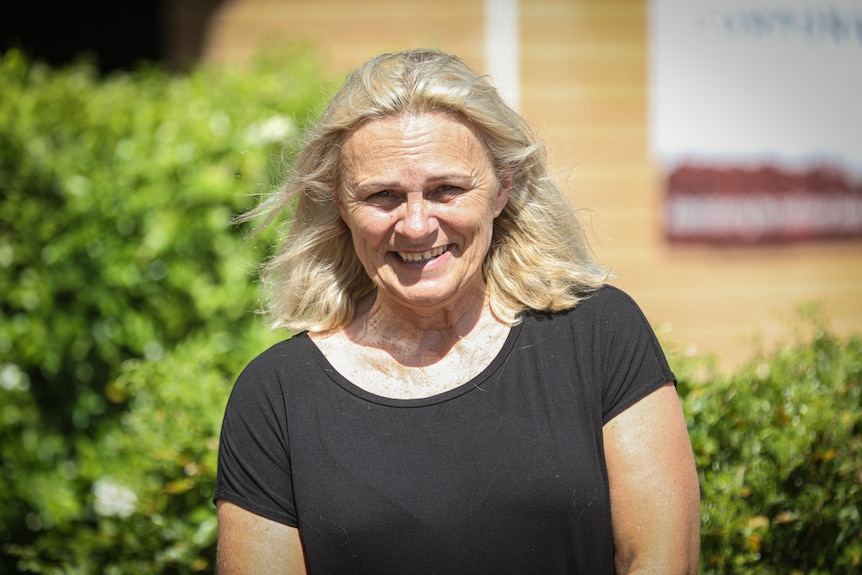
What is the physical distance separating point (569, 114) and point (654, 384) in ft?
12.1

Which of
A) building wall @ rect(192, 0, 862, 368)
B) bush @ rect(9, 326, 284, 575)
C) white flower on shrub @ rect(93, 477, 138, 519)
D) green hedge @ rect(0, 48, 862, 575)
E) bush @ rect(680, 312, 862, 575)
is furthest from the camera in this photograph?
building wall @ rect(192, 0, 862, 368)

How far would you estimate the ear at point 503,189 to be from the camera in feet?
7.27

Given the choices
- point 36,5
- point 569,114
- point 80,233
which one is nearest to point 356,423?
point 80,233

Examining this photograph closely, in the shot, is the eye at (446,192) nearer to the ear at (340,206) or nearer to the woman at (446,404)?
the woman at (446,404)

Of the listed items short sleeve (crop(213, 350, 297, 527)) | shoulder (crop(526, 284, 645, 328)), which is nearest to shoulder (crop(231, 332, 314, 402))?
short sleeve (crop(213, 350, 297, 527))

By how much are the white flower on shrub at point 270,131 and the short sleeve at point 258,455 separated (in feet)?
6.56

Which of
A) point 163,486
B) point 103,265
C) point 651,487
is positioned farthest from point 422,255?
point 103,265

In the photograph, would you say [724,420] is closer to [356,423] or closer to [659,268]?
[356,423]

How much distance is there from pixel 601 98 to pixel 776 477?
10.9 feet

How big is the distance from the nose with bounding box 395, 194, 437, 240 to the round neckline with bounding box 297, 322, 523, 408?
1.03 ft

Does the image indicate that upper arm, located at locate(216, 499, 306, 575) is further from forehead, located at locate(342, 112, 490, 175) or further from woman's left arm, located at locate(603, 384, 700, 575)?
forehead, located at locate(342, 112, 490, 175)

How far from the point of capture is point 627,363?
6.74 feet

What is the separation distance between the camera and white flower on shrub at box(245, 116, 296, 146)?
395 cm

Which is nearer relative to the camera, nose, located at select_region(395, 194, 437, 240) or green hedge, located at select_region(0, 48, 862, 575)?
nose, located at select_region(395, 194, 437, 240)
